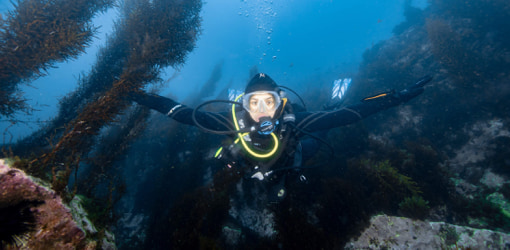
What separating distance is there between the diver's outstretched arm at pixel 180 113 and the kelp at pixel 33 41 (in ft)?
6.78

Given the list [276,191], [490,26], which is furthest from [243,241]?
[490,26]

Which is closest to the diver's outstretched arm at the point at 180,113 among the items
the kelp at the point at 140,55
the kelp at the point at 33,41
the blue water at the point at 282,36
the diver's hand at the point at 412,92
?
the kelp at the point at 140,55

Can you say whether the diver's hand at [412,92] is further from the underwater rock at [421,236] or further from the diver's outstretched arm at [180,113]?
the diver's outstretched arm at [180,113]

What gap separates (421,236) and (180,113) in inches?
224

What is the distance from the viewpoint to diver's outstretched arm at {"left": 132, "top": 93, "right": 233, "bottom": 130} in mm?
4355

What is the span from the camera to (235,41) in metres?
74.1

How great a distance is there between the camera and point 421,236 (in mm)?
3527

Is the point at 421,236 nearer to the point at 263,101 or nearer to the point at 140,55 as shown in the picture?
the point at 263,101

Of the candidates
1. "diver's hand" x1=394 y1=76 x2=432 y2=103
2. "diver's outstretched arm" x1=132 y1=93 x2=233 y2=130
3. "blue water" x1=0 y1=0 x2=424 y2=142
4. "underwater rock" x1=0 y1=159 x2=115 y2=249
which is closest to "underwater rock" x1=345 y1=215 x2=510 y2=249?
A: "diver's hand" x1=394 y1=76 x2=432 y2=103

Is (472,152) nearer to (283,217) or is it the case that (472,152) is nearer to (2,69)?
(283,217)

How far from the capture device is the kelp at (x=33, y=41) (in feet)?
12.8

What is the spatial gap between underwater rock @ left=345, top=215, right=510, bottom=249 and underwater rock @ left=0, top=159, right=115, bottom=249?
4.59 meters

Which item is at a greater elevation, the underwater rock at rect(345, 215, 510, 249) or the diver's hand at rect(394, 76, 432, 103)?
the diver's hand at rect(394, 76, 432, 103)

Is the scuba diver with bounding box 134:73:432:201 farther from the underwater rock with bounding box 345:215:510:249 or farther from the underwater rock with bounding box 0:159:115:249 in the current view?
the underwater rock with bounding box 0:159:115:249
